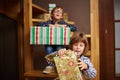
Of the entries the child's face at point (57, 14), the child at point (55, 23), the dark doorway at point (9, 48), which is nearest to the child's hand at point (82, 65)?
the child at point (55, 23)

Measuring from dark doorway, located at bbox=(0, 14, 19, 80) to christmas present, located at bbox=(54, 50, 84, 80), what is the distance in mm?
1473

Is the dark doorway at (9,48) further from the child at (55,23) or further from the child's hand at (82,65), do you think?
the child's hand at (82,65)

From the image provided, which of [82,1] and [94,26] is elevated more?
[82,1]

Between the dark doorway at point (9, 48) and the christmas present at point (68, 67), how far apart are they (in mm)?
1473

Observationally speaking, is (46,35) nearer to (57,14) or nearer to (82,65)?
(57,14)

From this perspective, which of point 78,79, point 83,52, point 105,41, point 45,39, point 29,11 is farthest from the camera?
point 105,41

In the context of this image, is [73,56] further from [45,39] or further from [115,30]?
[115,30]

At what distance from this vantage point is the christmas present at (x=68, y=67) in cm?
135

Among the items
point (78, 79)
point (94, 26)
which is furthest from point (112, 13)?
point (78, 79)

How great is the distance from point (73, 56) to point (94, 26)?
0.72 metres

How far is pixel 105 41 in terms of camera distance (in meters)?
2.69

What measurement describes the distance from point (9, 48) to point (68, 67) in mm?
1632

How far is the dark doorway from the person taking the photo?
2.74 metres

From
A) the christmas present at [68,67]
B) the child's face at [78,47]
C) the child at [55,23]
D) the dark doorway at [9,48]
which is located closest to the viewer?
the christmas present at [68,67]
